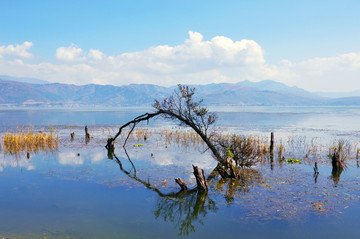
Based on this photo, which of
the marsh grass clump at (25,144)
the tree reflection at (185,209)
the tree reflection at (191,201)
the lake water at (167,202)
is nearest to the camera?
the lake water at (167,202)

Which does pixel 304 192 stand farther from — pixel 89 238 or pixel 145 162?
pixel 145 162

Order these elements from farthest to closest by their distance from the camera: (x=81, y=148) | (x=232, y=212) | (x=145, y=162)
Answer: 1. (x=81, y=148)
2. (x=145, y=162)
3. (x=232, y=212)

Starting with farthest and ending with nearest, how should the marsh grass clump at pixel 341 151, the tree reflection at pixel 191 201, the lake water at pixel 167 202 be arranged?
1. the marsh grass clump at pixel 341 151
2. the tree reflection at pixel 191 201
3. the lake water at pixel 167 202

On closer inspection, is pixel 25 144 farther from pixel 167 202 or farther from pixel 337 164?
pixel 337 164

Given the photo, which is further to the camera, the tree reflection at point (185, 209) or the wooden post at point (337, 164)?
the wooden post at point (337, 164)

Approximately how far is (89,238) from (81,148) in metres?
25.8

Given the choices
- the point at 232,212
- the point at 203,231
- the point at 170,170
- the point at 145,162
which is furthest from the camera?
the point at 145,162

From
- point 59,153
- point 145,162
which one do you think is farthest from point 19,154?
point 145,162

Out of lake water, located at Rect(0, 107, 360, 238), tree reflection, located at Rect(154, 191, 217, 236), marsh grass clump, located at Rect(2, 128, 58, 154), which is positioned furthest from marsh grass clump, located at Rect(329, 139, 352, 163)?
marsh grass clump, located at Rect(2, 128, 58, 154)

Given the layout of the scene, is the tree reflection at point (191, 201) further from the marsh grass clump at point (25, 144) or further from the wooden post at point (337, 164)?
the marsh grass clump at point (25, 144)

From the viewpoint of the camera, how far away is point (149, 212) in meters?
15.1

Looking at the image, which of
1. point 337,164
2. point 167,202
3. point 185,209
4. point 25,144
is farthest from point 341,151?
point 25,144

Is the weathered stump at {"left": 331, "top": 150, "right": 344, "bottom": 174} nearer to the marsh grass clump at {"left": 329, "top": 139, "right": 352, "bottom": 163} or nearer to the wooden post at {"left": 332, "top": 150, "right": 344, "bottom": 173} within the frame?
the wooden post at {"left": 332, "top": 150, "right": 344, "bottom": 173}

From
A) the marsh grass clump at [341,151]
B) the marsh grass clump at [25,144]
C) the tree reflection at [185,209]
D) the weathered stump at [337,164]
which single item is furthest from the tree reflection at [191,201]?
the marsh grass clump at [25,144]
